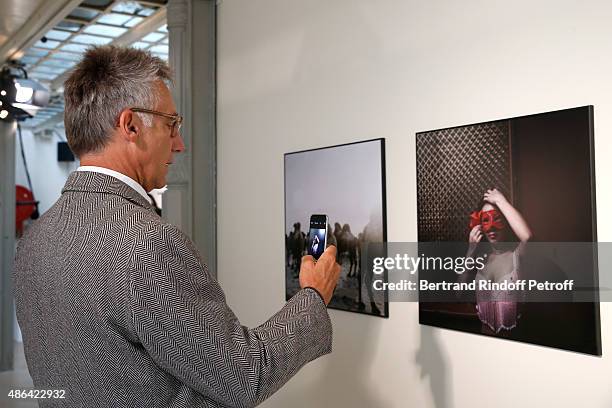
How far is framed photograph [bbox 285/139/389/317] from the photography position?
9.22ft

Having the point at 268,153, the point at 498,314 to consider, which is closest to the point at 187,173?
the point at 268,153

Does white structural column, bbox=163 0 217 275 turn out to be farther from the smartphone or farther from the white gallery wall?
the smartphone

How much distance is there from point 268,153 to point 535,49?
1.70 meters

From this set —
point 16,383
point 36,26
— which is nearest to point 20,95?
point 36,26

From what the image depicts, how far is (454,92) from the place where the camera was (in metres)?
2.44

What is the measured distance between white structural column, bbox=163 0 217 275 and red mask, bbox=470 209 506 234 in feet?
6.64

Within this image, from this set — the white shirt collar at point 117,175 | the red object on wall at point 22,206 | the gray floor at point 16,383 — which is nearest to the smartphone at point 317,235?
the white shirt collar at point 117,175

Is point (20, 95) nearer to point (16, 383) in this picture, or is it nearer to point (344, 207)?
point (16, 383)

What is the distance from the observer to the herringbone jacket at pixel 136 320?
1.21 m

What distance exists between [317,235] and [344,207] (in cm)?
82

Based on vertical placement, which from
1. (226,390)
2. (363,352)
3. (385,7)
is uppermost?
(385,7)

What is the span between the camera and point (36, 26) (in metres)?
5.30

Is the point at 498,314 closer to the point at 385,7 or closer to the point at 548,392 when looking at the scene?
the point at 548,392

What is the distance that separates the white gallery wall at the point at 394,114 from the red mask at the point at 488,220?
33 centimetres
